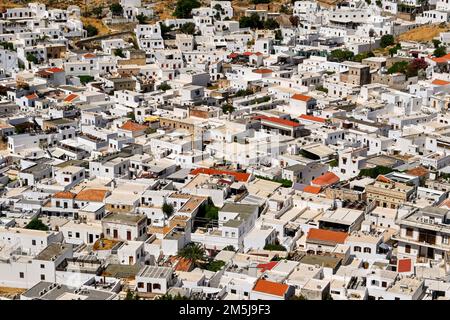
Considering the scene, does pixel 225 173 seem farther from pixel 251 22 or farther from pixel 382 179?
pixel 251 22

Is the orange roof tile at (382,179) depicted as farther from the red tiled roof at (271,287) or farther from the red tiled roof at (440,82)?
the red tiled roof at (440,82)

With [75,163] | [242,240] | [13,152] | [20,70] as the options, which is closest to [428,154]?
[242,240]

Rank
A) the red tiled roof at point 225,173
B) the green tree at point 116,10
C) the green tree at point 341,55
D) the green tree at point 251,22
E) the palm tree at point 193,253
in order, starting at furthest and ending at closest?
1. the green tree at point 116,10
2. the green tree at point 251,22
3. the green tree at point 341,55
4. the red tiled roof at point 225,173
5. the palm tree at point 193,253

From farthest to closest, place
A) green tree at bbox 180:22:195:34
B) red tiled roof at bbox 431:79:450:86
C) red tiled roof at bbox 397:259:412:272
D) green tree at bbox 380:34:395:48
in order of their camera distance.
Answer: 1. green tree at bbox 180:22:195:34
2. green tree at bbox 380:34:395:48
3. red tiled roof at bbox 431:79:450:86
4. red tiled roof at bbox 397:259:412:272

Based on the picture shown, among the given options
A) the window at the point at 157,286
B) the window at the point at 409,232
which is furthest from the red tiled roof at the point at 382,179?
the window at the point at 157,286

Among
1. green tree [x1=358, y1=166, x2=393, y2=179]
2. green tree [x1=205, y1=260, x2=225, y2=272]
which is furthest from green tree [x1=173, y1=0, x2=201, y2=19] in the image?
green tree [x1=205, y1=260, x2=225, y2=272]

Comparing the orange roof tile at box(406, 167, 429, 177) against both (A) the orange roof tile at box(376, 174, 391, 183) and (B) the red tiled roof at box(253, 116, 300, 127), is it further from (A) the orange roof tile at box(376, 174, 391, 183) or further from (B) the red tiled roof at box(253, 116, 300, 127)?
(B) the red tiled roof at box(253, 116, 300, 127)

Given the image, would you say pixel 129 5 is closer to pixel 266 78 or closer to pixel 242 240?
pixel 266 78
